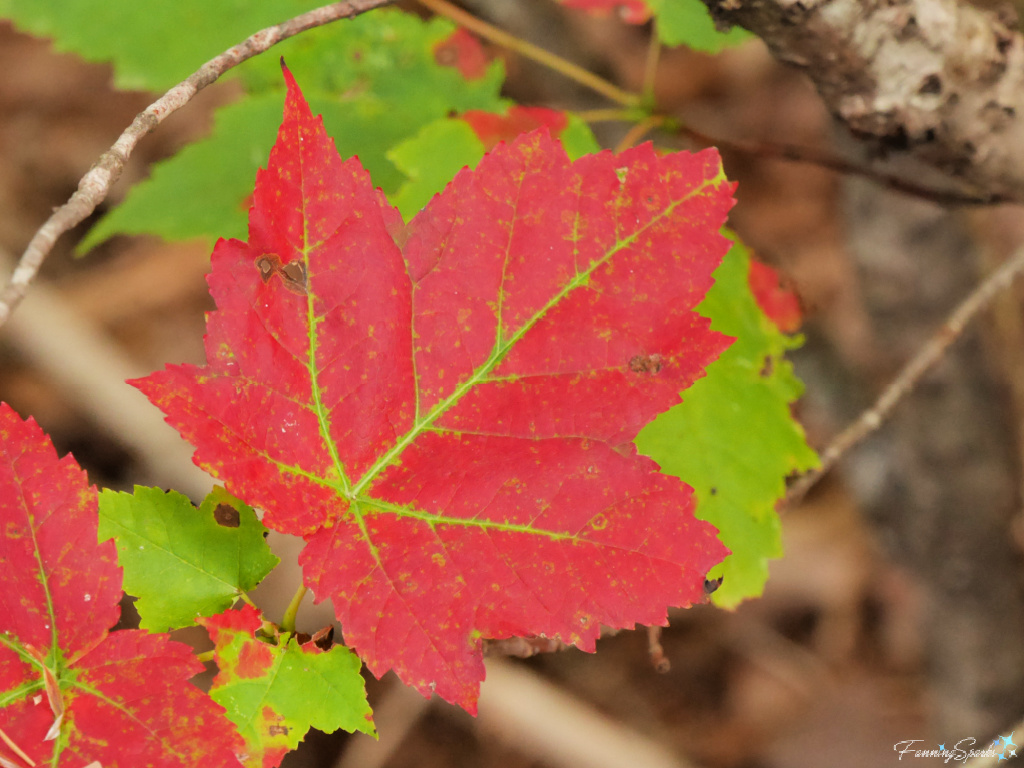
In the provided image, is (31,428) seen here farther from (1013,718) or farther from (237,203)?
(1013,718)

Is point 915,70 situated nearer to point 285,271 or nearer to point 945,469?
point 285,271

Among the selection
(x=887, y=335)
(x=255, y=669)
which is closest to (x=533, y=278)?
(x=255, y=669)

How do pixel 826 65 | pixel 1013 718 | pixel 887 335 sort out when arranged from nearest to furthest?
1. pixel 826 65
2. pixel 1013 718
3. pixel 887 335

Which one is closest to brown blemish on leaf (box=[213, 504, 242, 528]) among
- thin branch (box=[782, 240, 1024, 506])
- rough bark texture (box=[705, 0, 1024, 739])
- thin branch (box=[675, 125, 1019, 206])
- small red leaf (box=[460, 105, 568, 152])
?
small red leaf (box=[460, 105, 568, 152])

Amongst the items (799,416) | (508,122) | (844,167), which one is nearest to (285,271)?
(508,122)

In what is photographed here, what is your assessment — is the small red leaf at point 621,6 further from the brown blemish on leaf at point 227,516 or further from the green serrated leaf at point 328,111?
→ the brown blemish on leaf at point 227,516

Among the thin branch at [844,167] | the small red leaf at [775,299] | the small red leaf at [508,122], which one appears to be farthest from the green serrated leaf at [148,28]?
the small red leaf at [775,299]
